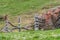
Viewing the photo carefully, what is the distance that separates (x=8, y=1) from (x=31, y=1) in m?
2.98

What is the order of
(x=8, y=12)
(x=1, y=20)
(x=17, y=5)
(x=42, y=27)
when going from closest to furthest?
(x=42, y=27) < (x=1, y=20) < (x=8, y=12) < (x=17, y=5)

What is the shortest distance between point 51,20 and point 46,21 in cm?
54

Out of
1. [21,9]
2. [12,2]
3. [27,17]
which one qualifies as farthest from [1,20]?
[12,2]

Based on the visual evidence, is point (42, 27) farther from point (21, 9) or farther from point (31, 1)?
point (31, 1)

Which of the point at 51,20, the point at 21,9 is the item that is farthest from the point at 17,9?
the point at 51,20

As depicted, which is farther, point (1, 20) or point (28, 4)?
point (28, 4)

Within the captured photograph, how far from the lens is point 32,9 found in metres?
34.8

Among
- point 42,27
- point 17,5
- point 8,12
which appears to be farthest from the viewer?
point 17,5

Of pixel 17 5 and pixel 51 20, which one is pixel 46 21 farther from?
pixel 17 5

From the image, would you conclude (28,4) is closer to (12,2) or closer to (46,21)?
(12,2)

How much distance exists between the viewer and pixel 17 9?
34938 millimetres

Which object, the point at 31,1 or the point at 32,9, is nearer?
the point at 32,9

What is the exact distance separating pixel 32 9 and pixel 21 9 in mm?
1325

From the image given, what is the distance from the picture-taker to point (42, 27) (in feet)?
72.5
